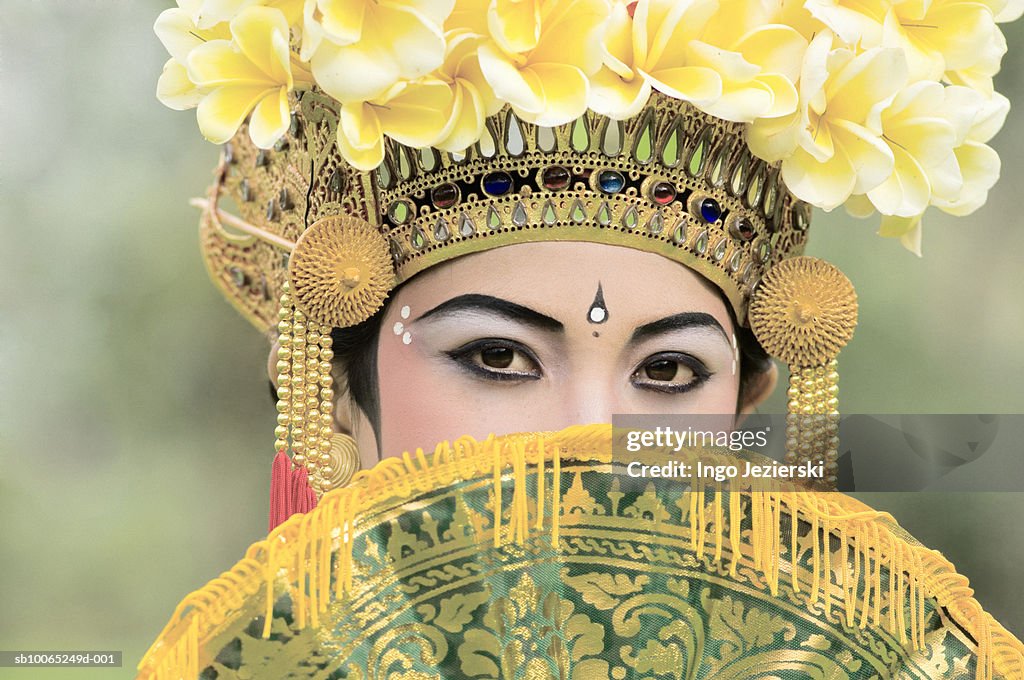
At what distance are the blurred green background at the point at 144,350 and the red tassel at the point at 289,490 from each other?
1.37m

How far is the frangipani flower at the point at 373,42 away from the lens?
3.90 ft

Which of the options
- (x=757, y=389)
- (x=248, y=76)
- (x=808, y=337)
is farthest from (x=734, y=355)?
(x=248, y=76)

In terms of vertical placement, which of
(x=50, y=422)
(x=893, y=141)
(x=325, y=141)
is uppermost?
(x=50, y=422)

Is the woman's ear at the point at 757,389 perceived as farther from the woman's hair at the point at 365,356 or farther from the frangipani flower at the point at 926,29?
the frangipani flower at the point at 926,29

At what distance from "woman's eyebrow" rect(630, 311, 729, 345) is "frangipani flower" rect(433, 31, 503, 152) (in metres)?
0.31

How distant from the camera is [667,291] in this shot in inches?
55.7

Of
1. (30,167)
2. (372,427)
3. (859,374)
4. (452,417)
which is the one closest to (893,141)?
(452,417)

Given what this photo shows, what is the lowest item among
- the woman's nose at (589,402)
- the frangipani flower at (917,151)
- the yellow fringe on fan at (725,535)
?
the yellow fringe on fan at (725,535)

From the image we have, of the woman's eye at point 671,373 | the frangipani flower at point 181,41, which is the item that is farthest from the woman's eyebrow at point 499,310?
the frangipani flower at point 181,41

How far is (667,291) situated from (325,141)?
18.8 inches

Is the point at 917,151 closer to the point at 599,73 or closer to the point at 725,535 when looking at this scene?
the point at 599,73

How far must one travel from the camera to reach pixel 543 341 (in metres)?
1.38

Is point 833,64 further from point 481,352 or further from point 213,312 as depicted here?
point 213,312

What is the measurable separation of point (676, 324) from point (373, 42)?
0.50 m
